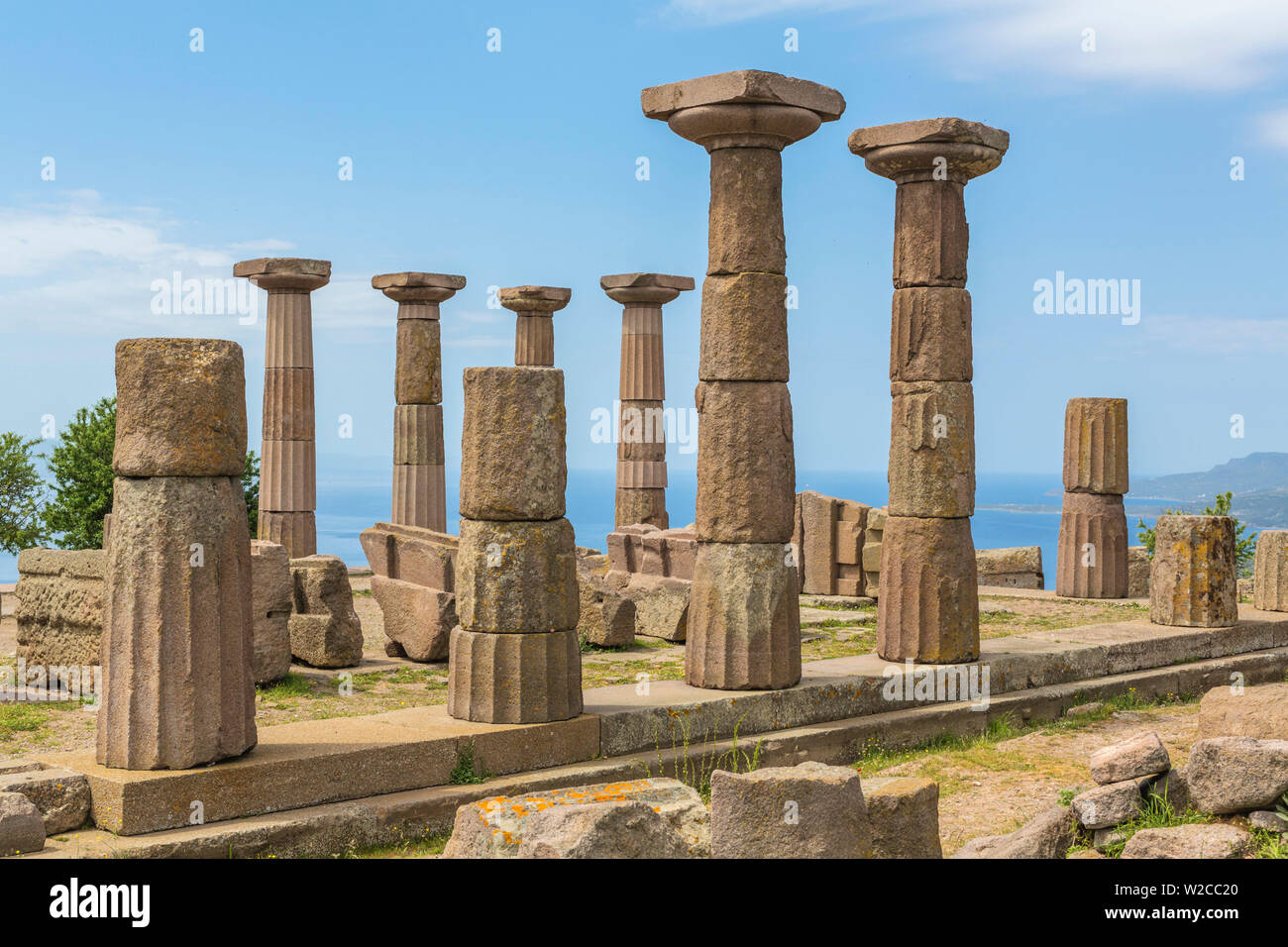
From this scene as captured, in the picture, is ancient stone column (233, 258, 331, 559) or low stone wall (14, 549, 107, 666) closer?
low stone wall (14, 549, 107, 666)

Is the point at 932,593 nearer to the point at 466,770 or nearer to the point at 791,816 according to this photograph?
the point at 466,770

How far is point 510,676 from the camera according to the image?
9.60m

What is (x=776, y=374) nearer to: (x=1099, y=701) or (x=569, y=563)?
(x=569, y=563)

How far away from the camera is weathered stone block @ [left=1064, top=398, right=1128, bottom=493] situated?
19594mm

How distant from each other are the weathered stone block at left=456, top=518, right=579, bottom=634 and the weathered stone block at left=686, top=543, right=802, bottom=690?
74.4 inches

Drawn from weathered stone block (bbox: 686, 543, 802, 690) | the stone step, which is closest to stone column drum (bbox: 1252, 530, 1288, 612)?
the stone step

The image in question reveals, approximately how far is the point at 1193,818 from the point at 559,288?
1742 centimetres

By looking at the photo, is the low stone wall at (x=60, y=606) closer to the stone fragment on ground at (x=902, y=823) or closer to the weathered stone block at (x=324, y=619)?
the weathered stone block at (x=324, y=619)

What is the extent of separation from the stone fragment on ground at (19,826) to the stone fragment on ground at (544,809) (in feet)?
7.29

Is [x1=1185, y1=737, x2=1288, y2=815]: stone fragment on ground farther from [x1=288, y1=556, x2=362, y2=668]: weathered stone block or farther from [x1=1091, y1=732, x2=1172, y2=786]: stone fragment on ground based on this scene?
[x1=288, y1=556, x2=362, y2=668]: weathered stone block

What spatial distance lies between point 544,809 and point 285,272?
15.7 meters

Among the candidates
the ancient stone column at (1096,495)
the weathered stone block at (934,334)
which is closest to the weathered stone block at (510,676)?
the weathered stone block at (934,334)

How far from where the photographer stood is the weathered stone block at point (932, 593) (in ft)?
41.3

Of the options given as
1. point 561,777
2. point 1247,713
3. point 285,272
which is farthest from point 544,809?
point 285,272
